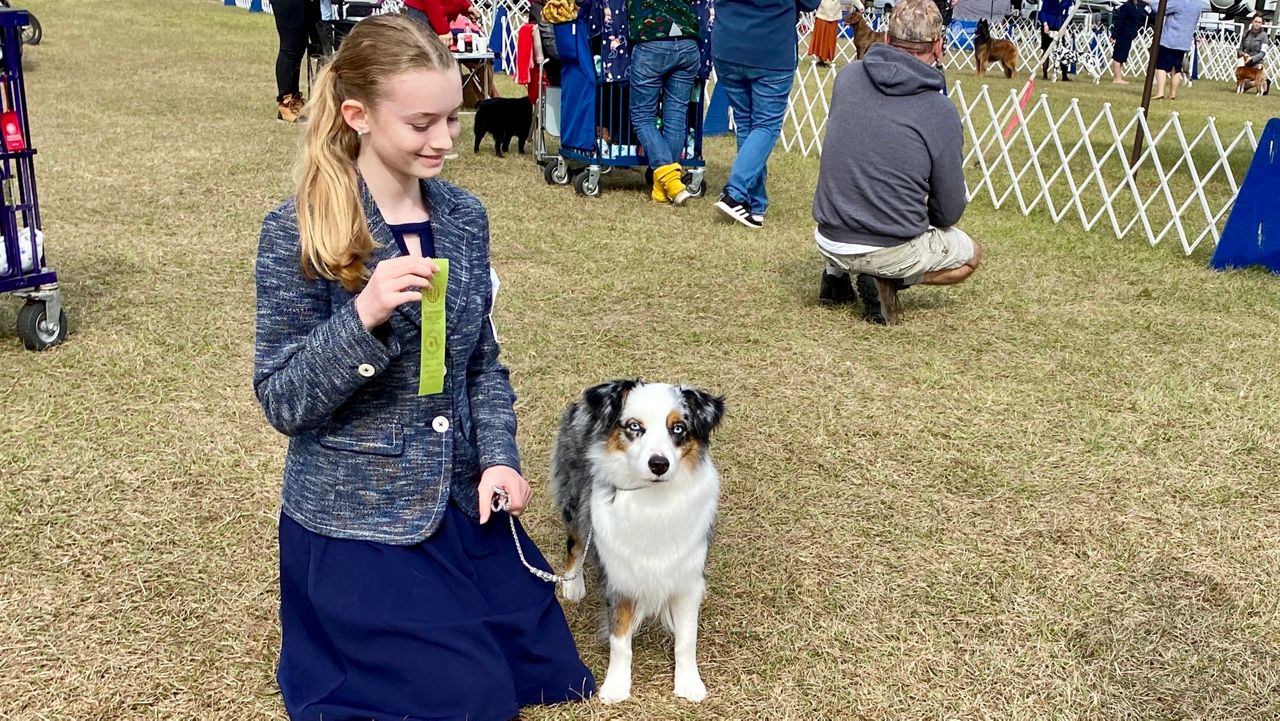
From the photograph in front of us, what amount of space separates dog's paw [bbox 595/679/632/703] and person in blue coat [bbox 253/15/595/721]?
14 cm

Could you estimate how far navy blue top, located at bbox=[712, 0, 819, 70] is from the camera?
7.00 metres

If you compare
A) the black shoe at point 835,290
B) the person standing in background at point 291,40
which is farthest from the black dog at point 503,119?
the black shoe at point 835,290

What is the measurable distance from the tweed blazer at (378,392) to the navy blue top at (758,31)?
499cm

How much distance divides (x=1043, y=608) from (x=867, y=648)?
0.61 meters

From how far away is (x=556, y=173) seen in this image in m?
8.70

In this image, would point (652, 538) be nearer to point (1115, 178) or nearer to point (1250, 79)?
point (1115, 178)

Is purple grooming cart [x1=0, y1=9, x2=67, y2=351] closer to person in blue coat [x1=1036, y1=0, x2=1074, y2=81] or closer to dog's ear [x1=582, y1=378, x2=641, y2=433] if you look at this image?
dog's ear [x1=582, y1=378, x2=641, y2=433]

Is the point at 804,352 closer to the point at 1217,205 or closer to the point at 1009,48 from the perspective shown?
the point at 1217,205

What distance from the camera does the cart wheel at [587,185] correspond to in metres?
8.33

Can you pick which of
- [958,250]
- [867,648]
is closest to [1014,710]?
[867,648]

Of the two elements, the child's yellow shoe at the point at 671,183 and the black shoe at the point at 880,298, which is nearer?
the black shoe at the point at 880,298

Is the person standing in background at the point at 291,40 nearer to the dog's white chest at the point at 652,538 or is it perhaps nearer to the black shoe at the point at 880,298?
the black shoe at the point at 880,298

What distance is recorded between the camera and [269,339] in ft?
7.43

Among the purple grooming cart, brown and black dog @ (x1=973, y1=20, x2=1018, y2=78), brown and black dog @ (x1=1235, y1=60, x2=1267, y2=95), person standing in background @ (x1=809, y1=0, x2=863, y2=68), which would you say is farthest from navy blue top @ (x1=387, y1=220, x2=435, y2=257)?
brown and black dog @ (x1=1235, y1=60, x2=1267, y2=95)
